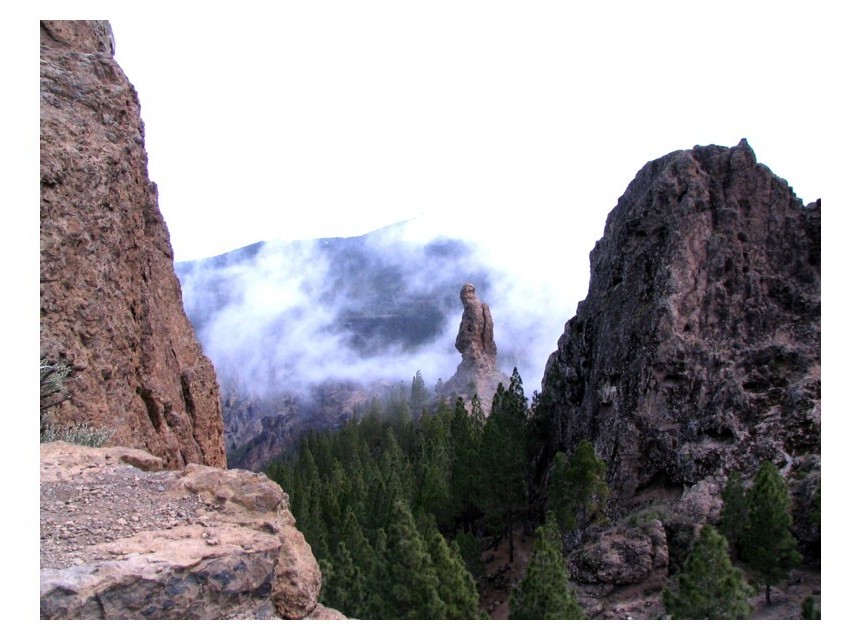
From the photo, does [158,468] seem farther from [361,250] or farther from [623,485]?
[361,250]

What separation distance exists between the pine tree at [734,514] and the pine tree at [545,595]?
26.7ft

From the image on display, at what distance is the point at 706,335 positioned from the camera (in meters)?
33.3

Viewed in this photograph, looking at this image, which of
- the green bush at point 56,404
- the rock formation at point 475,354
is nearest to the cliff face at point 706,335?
the green bush at point 56,404

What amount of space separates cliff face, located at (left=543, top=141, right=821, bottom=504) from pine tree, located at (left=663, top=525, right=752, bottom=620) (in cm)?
988

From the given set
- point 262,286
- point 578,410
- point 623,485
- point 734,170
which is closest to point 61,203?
point 623,485

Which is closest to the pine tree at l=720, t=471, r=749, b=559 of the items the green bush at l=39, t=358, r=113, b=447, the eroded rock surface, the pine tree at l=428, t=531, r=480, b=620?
the eroded rock surface

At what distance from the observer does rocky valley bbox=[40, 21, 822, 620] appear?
42.8ft

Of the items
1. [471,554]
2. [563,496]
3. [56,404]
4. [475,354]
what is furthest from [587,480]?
[475,354]

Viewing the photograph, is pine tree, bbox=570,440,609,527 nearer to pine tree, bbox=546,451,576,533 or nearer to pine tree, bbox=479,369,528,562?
pine tree, bbox=546,451,576,533

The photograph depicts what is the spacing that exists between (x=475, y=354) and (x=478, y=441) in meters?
50.3

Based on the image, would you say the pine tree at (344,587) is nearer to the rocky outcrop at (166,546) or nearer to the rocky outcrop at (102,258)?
the rocky outcrop at (102,258)

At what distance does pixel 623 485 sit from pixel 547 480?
754cm

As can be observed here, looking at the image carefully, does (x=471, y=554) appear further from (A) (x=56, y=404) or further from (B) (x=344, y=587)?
(A) (x=56, y=404)

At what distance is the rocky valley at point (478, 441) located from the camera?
13055 millimetres
